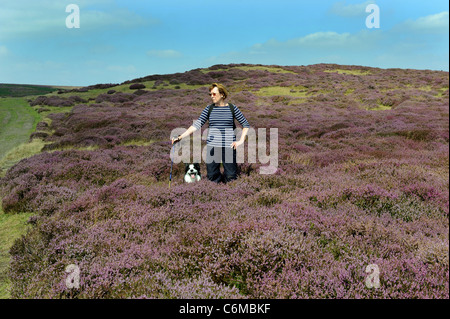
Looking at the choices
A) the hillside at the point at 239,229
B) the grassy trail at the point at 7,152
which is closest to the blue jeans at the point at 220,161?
the hillside at the point at 239,229

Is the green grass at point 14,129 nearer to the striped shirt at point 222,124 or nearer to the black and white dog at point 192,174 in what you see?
the black and white dog at point 192,174

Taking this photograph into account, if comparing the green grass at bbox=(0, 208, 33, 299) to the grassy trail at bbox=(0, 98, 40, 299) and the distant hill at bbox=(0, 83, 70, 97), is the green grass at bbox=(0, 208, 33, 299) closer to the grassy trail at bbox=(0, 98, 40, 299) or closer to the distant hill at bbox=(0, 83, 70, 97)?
the grassy trail at bbox=(0, 98, 40, 299)

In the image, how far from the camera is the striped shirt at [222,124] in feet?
18.1

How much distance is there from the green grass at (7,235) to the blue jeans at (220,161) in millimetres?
3558

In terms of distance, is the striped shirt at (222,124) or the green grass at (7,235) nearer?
the green grass at (7,235)

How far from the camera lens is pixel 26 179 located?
6762mm

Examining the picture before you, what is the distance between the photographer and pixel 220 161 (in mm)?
5840

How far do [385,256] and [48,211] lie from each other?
564 centimetres

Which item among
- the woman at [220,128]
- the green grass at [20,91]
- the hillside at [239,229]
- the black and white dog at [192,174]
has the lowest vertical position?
the hillside at [239,229]

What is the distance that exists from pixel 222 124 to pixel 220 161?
810 mm

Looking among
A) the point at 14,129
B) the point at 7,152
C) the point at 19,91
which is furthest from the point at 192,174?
the point at 19,91

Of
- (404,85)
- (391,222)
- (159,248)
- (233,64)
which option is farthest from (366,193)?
(233,64)

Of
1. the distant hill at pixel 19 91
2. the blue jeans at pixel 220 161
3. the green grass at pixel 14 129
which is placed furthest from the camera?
the distant hill at pixel 19 91
